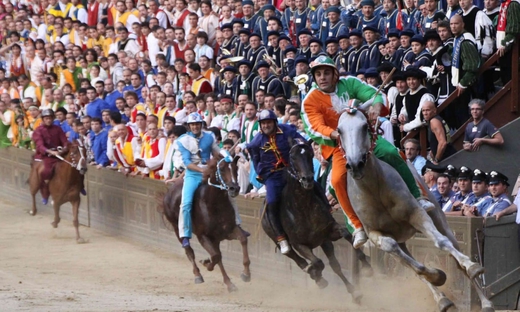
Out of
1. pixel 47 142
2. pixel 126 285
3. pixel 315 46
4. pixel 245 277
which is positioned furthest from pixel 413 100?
pixel 47 142

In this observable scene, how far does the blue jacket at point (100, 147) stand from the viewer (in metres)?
20.4

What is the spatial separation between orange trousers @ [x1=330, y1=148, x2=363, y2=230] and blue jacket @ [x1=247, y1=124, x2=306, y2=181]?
229cm

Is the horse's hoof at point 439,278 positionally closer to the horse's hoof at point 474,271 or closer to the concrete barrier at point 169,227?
the horse's hoof at point 474,271

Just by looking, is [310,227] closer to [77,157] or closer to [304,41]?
[304,41]

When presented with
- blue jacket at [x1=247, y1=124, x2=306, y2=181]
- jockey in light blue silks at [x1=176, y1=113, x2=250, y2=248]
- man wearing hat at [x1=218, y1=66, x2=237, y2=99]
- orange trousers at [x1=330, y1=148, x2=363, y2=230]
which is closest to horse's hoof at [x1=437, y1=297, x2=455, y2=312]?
orange trousers at [x1=330, y1=148, x2=363, y2=230]

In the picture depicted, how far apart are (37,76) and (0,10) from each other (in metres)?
5.62

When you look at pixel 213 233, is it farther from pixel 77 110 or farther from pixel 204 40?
pixel 77 110

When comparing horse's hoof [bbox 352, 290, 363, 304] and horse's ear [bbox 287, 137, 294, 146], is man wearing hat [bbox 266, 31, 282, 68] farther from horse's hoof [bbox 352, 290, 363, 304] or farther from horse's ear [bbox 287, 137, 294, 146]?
horse's hoof [bbox 352, 290, 363, 304]

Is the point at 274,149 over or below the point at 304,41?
below

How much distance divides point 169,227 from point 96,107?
589cm

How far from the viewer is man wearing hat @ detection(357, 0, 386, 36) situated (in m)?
17.3

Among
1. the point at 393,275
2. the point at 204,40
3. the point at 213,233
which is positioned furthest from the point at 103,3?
the point at 393,275

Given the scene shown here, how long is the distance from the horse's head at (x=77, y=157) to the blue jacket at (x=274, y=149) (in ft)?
22.6

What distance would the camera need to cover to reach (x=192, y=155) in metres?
15.1
